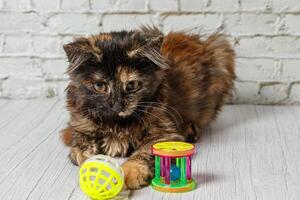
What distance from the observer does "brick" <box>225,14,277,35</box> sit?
10.3ft

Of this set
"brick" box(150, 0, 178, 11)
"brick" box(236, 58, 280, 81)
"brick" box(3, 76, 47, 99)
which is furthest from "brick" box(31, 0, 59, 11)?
"brick" box(236, 58, 280, 81)

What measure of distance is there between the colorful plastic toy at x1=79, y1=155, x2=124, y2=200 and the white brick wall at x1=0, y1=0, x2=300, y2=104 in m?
1.43

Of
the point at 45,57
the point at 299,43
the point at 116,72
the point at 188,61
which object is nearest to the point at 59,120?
the point at 45,57

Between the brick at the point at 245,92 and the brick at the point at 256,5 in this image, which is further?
the brick at the point at 245,92

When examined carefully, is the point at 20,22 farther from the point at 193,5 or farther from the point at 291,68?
the point at 291,68

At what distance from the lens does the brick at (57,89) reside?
338cm

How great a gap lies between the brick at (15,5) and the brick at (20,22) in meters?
0.03

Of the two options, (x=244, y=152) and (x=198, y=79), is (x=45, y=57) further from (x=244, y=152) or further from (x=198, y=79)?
(x=244, y=152)

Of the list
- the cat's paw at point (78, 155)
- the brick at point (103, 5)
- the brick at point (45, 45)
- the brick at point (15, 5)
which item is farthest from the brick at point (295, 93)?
the brick at point (15, 5)

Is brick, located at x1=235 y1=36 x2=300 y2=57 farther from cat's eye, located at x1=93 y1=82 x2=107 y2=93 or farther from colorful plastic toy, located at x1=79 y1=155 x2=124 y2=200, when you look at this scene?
colorful plastic toy, located at x1=79 y1=155 x2=124 y2=200

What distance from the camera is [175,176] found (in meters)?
2.05

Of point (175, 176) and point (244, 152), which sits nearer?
point (175, 176)

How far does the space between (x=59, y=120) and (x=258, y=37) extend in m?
1.19

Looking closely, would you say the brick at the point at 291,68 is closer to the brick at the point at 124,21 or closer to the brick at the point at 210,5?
the brick at the point at 210,5
